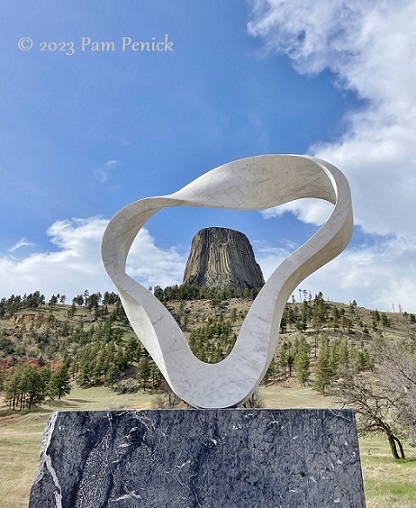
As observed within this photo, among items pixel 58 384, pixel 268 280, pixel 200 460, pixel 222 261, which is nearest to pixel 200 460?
pixel 200 460

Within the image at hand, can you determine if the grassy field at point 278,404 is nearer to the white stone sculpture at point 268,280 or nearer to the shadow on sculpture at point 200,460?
the white stone sculpture at point 268,280

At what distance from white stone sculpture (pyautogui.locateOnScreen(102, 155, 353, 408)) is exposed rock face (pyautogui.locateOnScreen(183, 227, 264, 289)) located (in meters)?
141

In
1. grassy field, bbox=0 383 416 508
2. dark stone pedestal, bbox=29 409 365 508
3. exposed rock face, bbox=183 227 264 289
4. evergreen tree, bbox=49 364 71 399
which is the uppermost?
exposed rock face, bbox=183 227 264 289

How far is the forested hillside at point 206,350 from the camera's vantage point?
2194 cm

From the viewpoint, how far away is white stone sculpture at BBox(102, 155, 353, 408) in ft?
24.6

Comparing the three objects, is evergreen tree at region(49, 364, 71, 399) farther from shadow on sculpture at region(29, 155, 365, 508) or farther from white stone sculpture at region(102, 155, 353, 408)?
shadow on sculpture at region(29, 155, 365, 508)

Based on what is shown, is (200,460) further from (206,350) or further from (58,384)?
(206,350)

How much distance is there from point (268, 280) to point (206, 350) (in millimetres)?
55618

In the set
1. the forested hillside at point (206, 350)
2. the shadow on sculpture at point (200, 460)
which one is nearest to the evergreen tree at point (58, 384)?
the forested hillside at point (206, 350)

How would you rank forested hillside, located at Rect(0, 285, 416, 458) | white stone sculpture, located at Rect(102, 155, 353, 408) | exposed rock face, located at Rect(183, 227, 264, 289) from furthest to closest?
exposed rock face, located at Rect(183, 227, 264, 289) < forested hillside, located at Rect(0, 285, 416, 458) < white stone sculpture, located at Rect(102, 155, 353, 408)

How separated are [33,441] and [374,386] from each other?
1843cm

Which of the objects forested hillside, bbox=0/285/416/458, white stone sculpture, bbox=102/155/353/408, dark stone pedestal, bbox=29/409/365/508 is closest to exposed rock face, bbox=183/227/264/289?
forested hillside, bbox=0/285/416/458

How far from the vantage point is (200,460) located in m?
5.71

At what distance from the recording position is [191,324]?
91.4 meters
